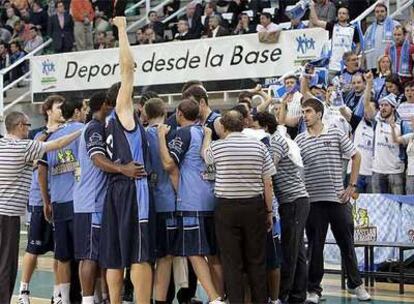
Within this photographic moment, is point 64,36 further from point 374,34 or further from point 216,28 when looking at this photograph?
point 374,34

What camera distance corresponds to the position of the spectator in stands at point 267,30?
54.3ft

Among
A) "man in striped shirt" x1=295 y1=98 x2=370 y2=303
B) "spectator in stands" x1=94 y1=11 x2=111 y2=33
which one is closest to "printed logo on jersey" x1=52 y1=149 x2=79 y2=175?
"man in striped shirt" x1=295 y1=98 x2=370 y2=303

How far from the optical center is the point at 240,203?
8695 millimetres

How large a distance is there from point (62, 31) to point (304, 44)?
7.42 meters

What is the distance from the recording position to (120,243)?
8305mm

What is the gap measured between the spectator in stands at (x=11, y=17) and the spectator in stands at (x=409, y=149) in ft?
43.4

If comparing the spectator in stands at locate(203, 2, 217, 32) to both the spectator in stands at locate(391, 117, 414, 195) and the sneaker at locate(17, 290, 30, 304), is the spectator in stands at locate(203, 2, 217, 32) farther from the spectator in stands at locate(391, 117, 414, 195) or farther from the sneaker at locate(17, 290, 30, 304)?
the sneaker at locate(17, 290, 30, 304)

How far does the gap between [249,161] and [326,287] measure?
10.1ft

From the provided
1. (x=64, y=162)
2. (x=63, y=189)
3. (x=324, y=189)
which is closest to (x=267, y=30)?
(x=324, y=189)

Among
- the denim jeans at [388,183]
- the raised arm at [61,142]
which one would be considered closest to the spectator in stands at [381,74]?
the denim jeans at [388,183]

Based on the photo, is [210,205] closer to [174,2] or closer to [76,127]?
[76,127]

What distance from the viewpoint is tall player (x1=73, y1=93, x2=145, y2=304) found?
8.59 metres

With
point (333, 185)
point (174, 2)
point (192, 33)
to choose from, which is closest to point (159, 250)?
point (333, 185)

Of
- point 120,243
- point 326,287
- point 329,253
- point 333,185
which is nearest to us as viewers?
point 120,243
